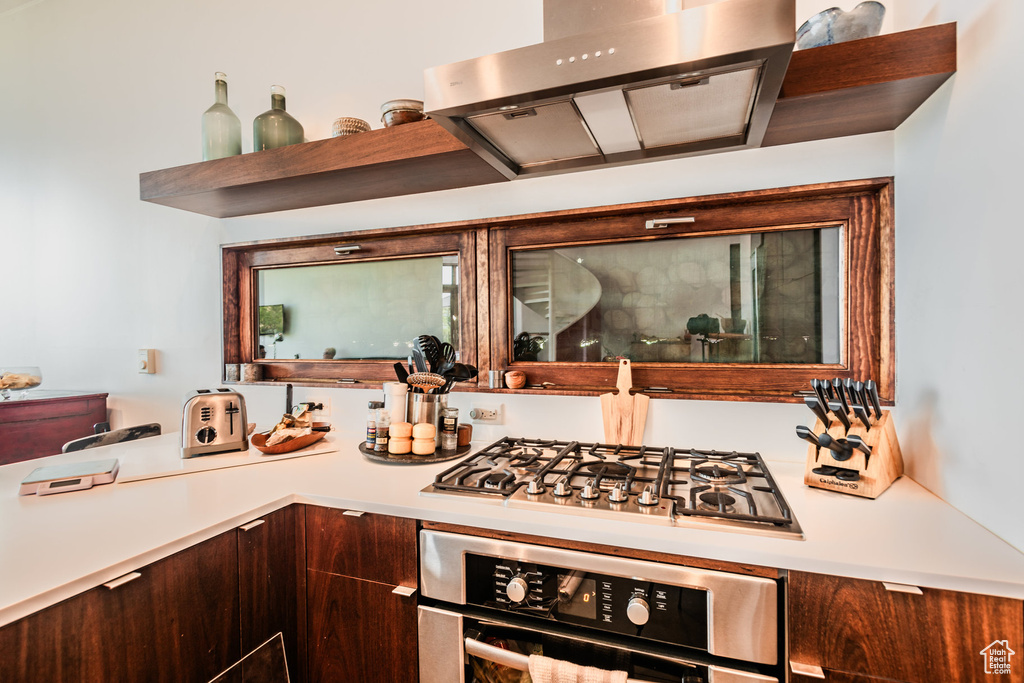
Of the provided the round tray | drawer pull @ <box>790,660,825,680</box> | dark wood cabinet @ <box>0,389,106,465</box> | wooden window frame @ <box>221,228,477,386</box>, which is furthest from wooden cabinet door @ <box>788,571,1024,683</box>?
dark wood cabinet @ <box>0,389,106,465</box>

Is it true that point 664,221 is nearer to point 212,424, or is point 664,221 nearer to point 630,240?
point 630,240

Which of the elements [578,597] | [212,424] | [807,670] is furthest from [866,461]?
[212,424]

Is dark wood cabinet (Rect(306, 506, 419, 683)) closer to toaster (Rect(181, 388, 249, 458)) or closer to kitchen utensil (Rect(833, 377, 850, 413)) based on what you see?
toaster (Rect(181, 388, 249, 458))

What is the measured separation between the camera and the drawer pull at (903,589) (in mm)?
792

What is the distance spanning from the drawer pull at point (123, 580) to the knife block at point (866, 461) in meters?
1.51

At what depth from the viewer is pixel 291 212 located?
206cm

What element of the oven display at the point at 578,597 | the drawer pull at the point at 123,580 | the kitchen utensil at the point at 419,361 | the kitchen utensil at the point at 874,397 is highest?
the kitchen utensil at the point at 419,361

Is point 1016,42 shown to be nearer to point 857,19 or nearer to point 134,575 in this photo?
point 857,19

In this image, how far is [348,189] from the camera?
177 cm

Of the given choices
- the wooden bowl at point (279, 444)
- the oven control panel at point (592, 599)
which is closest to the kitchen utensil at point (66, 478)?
the wooden bowl at point (279, 444)

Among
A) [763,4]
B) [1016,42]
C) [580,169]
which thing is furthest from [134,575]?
[1016,42]

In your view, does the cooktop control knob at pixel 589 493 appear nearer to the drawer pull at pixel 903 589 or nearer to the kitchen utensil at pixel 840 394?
the drawer pull at pixel 903 589

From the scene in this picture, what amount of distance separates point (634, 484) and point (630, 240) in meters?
0.82

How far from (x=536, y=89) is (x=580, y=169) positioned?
508mm
